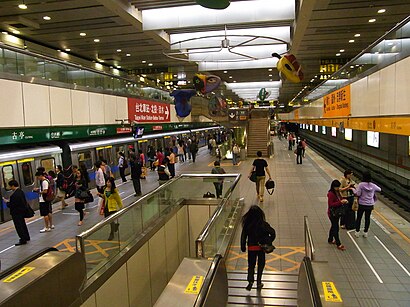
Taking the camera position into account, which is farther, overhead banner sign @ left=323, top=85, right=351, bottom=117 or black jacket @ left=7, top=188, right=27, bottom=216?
overhead banner sign @ left=323, top=85, right=351, bottom=117

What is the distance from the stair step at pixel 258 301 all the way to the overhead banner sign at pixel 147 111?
13626 millimetres

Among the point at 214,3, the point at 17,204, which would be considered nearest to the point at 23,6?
the point at 17,204

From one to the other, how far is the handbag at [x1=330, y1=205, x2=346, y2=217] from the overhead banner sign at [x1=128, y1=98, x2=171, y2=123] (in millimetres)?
12754

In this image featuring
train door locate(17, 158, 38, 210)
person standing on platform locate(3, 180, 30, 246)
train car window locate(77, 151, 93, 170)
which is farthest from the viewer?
train car window locate(77, 151, 93, 170)

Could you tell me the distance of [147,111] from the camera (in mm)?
19984

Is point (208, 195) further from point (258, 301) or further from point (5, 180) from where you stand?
point (5, 180)

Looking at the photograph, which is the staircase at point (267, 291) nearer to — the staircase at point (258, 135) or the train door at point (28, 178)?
the train door at point (28, 178)

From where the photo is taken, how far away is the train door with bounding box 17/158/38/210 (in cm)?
1076

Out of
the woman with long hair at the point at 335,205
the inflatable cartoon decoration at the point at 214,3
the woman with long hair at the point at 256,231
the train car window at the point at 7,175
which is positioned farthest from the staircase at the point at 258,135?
the inflatable cartoon decoration at the point at 214,3

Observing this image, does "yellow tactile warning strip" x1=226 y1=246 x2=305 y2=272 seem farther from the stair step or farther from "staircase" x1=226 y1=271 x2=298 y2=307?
the stair step

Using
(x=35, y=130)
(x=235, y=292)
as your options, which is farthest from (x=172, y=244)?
(x=35, y=130)

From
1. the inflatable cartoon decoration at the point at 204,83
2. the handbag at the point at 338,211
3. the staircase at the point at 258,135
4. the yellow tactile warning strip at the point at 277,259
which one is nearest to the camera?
the yellow tactile warning strip at the point at 277,259

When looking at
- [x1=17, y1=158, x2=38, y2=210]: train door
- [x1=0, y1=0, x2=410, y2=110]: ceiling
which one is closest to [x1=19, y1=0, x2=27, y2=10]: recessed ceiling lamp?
[x1=0, y1=0, x2=410, y2=110]: ceiling

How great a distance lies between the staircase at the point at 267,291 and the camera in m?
5.17
